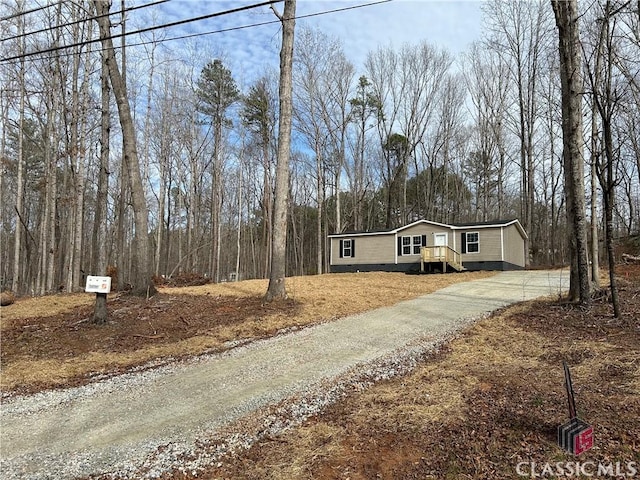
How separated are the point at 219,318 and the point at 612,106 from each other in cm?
781

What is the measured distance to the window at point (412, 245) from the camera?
73.7 ft

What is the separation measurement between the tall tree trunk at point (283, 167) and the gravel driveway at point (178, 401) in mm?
2122

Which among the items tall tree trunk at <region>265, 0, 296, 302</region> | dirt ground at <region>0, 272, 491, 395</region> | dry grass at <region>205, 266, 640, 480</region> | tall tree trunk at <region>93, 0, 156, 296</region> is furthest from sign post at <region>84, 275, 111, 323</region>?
dry grass at <region>205, 266, 640, 480</region>

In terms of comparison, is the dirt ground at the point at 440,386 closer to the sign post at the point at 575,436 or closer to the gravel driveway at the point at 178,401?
the sign post at the point at 575,436

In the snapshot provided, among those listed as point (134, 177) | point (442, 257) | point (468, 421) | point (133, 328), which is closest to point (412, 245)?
point (442, 257)

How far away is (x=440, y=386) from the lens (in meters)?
4.24

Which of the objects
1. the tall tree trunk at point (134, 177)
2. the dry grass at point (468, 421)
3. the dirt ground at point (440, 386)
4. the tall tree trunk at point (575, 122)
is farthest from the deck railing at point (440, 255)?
the dry grass at point (468, 421)

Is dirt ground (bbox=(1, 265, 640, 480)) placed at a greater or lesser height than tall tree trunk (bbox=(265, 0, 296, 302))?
lesser

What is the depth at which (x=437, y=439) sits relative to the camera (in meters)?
3.14

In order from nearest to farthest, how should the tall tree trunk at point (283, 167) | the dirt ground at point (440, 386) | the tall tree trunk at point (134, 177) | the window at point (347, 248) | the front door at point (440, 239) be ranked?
the dirt ground at point (440, 386), the tall tree trunk at point (283, 167), the tall tree trunk at point (134, 177), the front door at point (440, 239), the window at point (347, 248)

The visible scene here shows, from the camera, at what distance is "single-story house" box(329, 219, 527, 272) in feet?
68.3

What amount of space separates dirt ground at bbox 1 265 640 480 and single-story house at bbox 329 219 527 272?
12200mm

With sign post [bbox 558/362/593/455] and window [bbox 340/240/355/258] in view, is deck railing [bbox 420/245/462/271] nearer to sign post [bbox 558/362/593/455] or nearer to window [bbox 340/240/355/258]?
window [bbox 340/240/355/258]

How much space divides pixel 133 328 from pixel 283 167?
461cm
